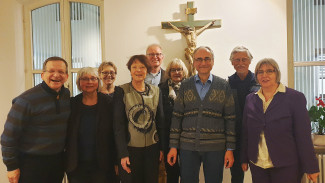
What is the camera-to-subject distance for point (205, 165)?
1.73 meters

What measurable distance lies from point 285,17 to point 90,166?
2476 millimetres

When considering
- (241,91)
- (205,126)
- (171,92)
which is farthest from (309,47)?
(205,126)

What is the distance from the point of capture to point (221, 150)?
67.6 inches

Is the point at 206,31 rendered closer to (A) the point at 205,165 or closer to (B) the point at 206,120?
(B) the point at 206,120

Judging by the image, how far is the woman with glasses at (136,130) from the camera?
1.75 m

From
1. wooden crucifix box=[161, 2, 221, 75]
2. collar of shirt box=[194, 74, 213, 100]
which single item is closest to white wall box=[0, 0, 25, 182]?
wooden crucifix box=[161, 2, 221, 75]

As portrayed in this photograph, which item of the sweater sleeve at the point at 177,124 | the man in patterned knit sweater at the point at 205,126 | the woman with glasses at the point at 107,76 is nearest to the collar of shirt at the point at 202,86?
the man in patterned knit sweater at the point at 205,126

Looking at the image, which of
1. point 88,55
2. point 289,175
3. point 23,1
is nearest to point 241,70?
point 289,175

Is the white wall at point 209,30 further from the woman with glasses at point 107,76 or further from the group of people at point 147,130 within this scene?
the group of people at point 147,130

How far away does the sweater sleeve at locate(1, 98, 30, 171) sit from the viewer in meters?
1.60

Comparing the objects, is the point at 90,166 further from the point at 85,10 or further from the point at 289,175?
the point at 85,10

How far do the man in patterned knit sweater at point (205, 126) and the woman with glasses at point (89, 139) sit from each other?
19.2 inches

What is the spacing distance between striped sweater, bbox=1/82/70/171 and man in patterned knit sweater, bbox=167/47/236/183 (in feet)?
2.65

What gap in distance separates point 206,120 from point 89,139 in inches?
33.4
